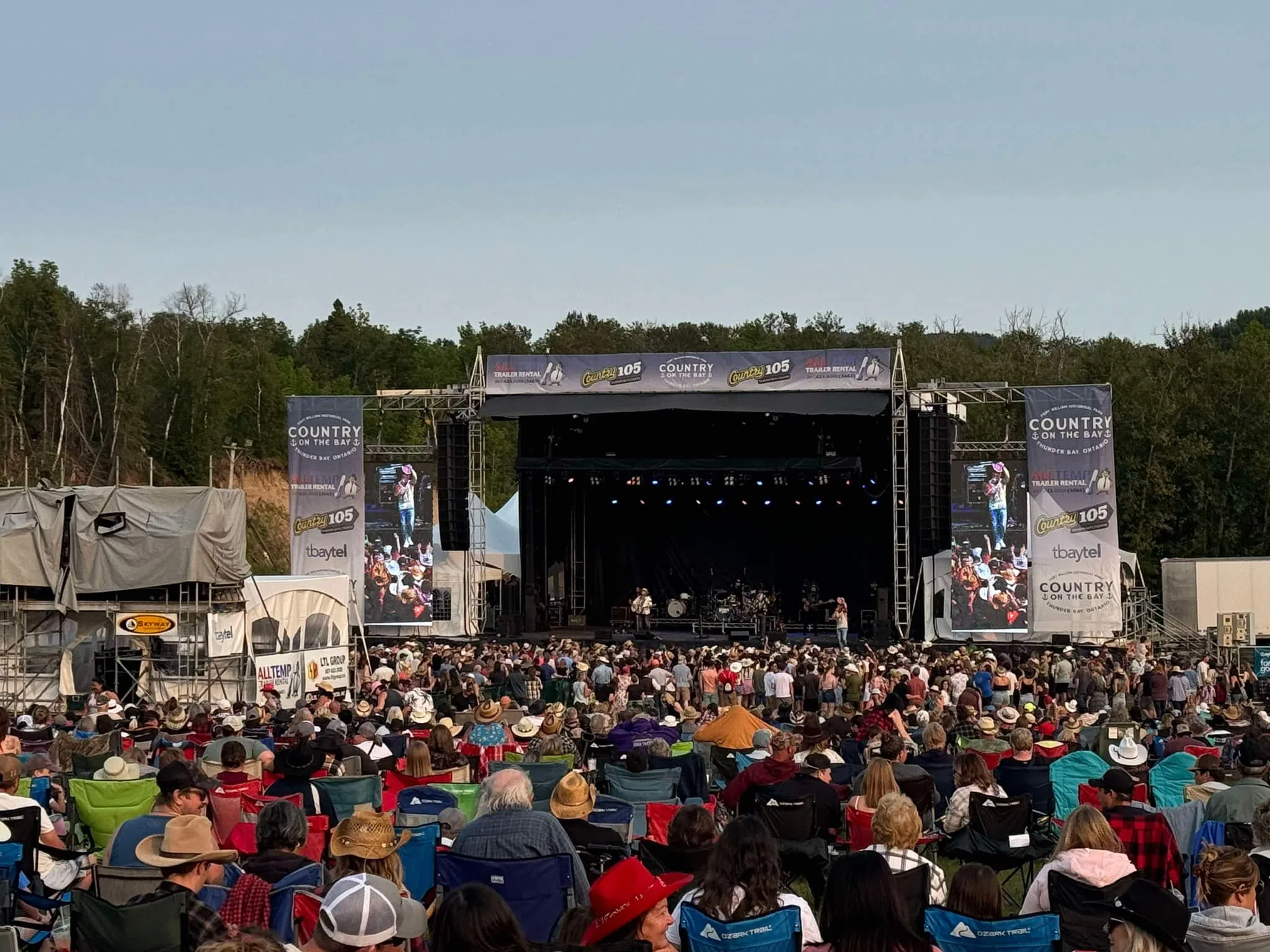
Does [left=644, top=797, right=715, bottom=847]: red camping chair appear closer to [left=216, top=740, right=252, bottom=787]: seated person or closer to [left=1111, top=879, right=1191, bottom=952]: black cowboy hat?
[left=216, top=740, right=252, bottom=787]: seated person

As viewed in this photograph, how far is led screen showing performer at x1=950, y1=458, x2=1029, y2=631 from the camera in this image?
94.1 ft

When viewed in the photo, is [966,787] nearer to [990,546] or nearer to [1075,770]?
[1075,770]

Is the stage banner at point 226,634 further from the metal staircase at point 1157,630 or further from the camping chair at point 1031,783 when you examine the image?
the metal staircase at point 1157,630

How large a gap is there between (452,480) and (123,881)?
79.4 feet

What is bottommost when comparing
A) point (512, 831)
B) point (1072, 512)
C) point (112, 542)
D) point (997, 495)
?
point (512, 831)

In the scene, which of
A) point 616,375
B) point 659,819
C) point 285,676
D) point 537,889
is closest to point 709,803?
point 659,819

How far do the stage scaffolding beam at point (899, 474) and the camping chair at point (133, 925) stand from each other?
2391 centimetres

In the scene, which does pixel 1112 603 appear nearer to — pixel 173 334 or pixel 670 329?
pixel 173 334

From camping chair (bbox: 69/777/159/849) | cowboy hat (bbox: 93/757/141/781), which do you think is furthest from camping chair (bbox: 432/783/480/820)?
cowboy hat (bbox: 93/757/141/781)

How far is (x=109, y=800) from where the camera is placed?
27.7ft

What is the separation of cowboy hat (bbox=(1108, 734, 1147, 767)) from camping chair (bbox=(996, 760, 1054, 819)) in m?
0.70

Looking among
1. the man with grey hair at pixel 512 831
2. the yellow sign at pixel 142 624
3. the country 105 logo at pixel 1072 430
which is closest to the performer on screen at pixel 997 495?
the country 105 logo at pixel 1072 430

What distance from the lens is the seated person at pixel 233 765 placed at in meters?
8.92

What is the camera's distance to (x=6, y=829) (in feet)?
22.9
